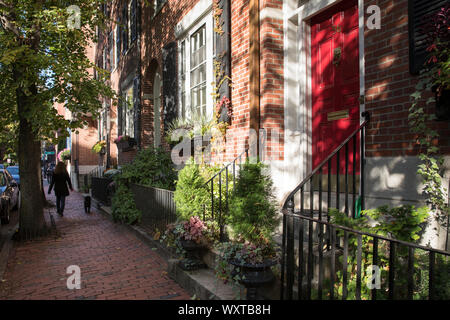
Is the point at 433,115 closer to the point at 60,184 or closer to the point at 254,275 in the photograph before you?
the point at 254,275

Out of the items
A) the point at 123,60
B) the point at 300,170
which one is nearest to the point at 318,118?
the point at 300,170

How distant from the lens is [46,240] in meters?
7.11

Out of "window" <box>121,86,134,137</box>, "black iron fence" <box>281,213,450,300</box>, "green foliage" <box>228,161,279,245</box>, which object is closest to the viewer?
Answer: "black iron fence" <box>281,213,450,300</box>

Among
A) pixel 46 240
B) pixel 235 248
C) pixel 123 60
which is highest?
pixel 123 60

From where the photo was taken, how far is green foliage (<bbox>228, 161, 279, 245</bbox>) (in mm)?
3424

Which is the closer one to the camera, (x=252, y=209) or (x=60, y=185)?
(x=252, y=209)

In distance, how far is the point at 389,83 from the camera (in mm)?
3451

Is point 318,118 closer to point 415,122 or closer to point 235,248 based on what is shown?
point 415,122

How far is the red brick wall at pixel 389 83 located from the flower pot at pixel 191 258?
7.73 feet

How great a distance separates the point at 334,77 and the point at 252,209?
2230mm

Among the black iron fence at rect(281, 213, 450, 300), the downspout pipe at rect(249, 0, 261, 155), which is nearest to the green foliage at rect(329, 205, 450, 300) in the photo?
the black iron fence at rect(281, 213, 450, 300)

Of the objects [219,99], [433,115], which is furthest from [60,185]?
[433,115]

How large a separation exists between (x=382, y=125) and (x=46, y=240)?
265 inches

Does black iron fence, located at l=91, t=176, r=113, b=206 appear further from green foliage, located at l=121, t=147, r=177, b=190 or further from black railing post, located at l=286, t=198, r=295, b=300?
black railing post, located at l=286, t=198, r=295, b=300
